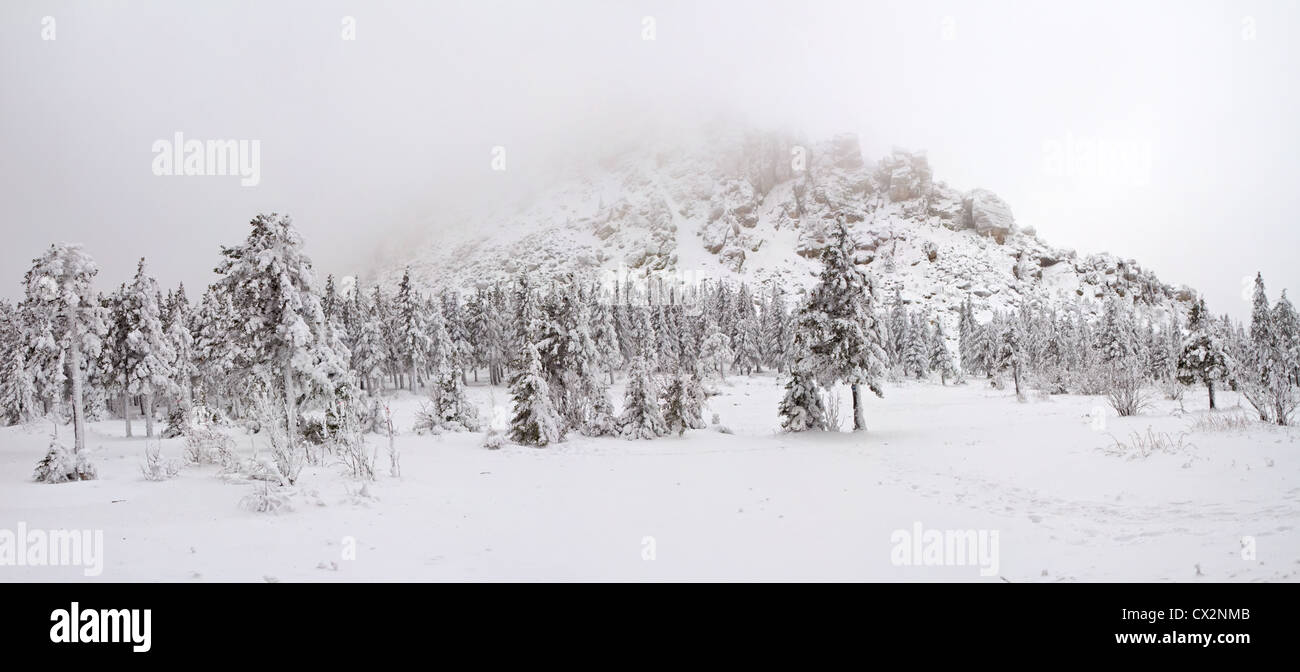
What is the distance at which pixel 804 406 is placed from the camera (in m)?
28.2

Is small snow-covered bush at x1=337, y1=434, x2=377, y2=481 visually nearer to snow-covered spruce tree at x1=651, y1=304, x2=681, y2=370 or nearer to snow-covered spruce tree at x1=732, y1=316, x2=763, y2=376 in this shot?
snow-covered spruce tree at x1=651, y1=304, x2=681, y2=370

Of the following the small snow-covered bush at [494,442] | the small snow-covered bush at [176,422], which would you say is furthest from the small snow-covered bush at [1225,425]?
the small snow-covered bush at [176,422]

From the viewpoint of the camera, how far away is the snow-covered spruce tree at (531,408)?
23359mm

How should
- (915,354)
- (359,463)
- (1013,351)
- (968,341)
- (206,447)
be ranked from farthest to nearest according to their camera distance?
(968,341), (915,354), (1013,351), (206,447), (359,463)

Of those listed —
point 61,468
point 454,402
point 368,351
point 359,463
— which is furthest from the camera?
point 368,351

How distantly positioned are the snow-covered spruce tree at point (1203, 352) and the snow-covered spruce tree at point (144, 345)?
60.8 meters

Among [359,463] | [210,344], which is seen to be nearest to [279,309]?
[359,463]

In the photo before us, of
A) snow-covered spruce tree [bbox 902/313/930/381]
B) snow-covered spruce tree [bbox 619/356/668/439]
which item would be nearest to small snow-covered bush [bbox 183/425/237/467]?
snow-covered spruce tree [bbox 619/356/668/439]

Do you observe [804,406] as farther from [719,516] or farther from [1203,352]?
[1203,352]

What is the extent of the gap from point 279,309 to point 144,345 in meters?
21.3

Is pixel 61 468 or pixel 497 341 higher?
pixel 497 341

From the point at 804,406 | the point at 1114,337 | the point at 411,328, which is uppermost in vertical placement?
the point at 411,328

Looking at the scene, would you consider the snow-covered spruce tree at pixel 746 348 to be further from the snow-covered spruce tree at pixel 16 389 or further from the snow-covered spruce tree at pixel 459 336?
the snow-covered spruce tree at pixel 16 389
